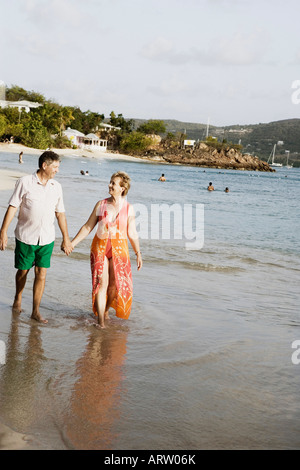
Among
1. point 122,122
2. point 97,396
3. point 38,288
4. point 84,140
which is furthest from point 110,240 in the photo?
point 122,122

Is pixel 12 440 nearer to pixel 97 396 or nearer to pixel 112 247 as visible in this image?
pixel 97 396

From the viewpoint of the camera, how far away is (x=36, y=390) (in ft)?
12.9

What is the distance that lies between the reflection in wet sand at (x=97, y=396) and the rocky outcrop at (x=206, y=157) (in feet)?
459

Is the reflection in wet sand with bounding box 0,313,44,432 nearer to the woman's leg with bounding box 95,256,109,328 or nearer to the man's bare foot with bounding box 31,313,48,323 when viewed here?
the man's bare foot with bounding box 31,313,48,323

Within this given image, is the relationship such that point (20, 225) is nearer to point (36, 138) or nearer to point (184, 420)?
point (184, 420)

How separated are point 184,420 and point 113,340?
5.94 feet

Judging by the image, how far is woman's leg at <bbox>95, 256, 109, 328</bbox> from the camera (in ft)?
18.6

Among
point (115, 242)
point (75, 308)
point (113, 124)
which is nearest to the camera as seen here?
point (115, 242)

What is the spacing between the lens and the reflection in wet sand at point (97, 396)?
3324 millimetres

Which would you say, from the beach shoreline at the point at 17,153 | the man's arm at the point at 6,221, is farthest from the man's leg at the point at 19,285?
the beach shoreline at the point at 17,153

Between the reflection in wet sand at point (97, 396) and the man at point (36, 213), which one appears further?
the man at point (36, 213)

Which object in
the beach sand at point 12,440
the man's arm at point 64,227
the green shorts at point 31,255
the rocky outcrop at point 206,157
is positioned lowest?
the beach sand at point 12,440

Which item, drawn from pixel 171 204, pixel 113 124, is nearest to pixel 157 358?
pixel 171 204

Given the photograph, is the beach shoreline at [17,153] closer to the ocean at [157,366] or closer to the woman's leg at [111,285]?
the ocean at [157,366]
